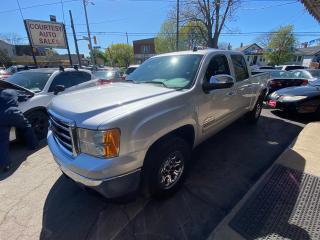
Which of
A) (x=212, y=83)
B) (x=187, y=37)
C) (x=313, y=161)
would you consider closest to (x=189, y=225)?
(x=212, y=83)

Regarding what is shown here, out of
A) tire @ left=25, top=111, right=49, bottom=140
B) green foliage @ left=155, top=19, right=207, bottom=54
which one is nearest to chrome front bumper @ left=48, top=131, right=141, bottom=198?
tire @ left=25, top=111, right=49, bottom=140

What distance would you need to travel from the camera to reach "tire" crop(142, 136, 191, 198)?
7.38 ft

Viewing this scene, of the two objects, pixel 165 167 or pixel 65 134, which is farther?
pixel 165 167

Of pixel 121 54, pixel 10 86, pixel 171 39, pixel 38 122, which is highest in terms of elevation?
pixel 171 39

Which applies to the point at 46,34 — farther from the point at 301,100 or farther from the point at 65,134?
the point at 301,100

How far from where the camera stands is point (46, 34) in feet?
46.3

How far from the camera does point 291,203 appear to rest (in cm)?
247

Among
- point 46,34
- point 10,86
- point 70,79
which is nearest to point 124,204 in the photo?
point 10,86

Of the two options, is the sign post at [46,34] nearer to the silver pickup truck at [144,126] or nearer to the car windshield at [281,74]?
the silver pickup truck at [144,126]

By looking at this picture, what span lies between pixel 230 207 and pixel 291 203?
0.73 meters

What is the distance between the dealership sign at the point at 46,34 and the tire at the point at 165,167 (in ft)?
49.1

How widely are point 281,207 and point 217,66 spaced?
2254 mm

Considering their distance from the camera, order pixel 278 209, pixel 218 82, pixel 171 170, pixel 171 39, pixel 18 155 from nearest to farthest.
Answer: pixel 278 209 → pixel 171 170 → pixel 218 82 → pixel 18 155 → pixel 171 39

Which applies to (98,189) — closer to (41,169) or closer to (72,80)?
(41,169)
